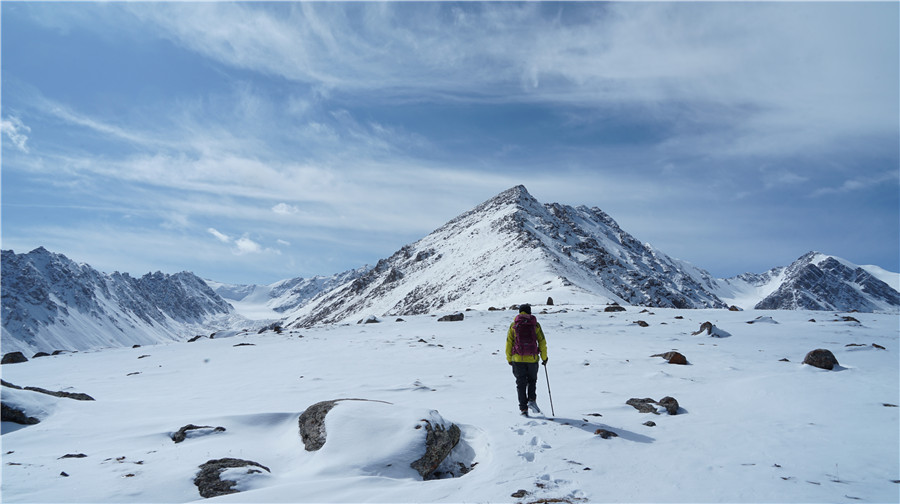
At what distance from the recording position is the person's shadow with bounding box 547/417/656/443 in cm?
770

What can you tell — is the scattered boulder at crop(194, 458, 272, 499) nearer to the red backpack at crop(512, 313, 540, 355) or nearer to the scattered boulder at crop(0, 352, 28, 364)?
the red backpack at crop(512, 313, 540, 355)

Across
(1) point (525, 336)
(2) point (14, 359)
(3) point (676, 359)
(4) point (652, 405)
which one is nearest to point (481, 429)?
(1) point (525, 336)

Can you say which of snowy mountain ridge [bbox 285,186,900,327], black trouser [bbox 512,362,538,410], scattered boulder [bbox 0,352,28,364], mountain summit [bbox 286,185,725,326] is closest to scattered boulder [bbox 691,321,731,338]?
black trouser [bbox 512,362,538,410]

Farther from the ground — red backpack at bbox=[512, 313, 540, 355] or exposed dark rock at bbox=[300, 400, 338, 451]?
red backpack at bbox=[512, 313, 540, 355]

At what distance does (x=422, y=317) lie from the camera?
3033 cm

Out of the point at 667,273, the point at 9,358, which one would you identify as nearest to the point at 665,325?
the point at 9,358

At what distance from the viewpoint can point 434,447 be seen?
679 centimetres

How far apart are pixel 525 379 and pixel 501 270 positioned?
63642 mm

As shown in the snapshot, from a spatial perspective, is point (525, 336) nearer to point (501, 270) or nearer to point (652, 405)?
point (652, 405)

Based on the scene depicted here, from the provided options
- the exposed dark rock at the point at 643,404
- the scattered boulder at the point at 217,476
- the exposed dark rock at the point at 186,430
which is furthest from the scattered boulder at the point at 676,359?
the exposed dark rock at the point at 186,430

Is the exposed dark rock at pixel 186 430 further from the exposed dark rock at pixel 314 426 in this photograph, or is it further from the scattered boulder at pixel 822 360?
the scattered boulder at pixel 822 360

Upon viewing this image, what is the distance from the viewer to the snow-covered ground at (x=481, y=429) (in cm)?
570

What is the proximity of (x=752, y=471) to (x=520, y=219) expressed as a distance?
97.6 meters

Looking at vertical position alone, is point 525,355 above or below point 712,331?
above
